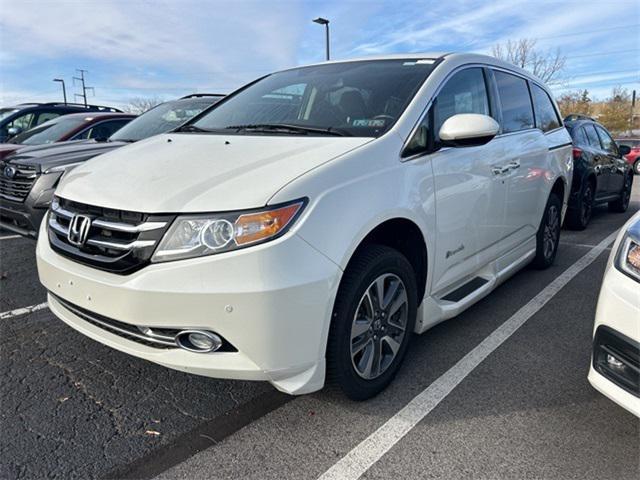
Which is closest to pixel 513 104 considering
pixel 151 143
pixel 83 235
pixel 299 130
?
pixel 299 130

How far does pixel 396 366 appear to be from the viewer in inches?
106

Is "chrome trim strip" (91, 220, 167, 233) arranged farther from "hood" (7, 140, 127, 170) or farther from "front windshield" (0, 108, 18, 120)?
"front windshield" (0, 108, 18, 120)

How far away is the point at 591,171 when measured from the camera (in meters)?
7.05

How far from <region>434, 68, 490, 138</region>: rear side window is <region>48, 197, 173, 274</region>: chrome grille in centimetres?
169

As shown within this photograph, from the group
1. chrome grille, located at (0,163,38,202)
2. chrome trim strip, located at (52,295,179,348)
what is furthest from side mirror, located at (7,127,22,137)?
chrome trim strip, located at (52,295,179,348)

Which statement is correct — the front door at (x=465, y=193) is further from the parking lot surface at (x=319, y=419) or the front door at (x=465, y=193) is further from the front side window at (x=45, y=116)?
the front side window at (x=45, y=116)

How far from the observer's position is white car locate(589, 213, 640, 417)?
1980mm

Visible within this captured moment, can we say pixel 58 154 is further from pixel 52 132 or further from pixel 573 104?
pixel 573 104

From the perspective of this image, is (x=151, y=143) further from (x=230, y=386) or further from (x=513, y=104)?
(x=513, y=104)

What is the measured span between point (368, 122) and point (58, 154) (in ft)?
11.9

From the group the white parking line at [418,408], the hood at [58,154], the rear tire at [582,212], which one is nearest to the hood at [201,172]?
the white parking line at [418,408]

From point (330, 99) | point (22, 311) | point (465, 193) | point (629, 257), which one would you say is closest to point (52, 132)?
point (22, 311)

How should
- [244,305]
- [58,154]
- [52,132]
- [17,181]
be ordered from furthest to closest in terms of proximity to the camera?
[52,132], [58,154], [17,181], [244,305]

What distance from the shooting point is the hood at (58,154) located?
15.7 feet
